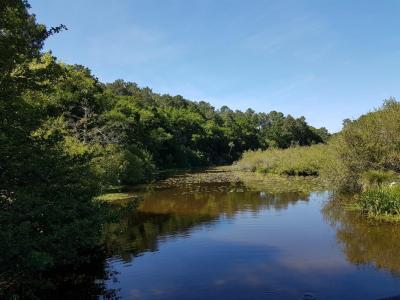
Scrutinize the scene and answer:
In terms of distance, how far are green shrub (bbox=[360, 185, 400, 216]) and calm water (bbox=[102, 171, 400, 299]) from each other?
980 millimetres

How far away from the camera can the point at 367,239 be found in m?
19.5

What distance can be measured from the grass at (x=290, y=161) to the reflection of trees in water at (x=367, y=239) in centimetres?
2280

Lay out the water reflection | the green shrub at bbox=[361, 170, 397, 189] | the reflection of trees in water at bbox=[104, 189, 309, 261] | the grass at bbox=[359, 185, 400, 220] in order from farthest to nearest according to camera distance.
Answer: the green shrub at bbox=[361, 170, 397, 189] → the grass at bbox=[359, 185, 400, 220] → the water reflection → the reflection of trees in water at bbox=[104, 189, 309, 261]

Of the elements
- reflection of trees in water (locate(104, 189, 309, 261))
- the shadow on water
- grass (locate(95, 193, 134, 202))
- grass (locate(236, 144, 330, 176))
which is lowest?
the shadow on water

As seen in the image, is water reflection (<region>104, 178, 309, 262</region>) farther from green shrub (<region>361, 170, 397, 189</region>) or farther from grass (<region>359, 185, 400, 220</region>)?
grass (<region>359, 185, 400, 220</region>)

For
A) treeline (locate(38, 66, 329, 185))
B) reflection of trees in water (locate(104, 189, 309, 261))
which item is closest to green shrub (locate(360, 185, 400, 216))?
Result: reflection of trees in water (locate(104, 189, 309, 261))

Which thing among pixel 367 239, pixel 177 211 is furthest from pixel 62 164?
pixel 177 211

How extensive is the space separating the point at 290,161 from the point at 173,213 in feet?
113

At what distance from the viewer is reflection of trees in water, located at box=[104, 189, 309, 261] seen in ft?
66.0

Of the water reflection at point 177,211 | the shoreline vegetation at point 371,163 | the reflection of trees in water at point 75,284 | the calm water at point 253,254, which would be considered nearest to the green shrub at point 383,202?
the shoreline vegetation at point 371,163

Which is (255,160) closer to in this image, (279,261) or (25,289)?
(279,261)

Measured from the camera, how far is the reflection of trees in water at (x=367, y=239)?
54.0ft

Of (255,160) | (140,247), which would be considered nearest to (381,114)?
(140,247)

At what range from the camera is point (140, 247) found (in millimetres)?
19172
